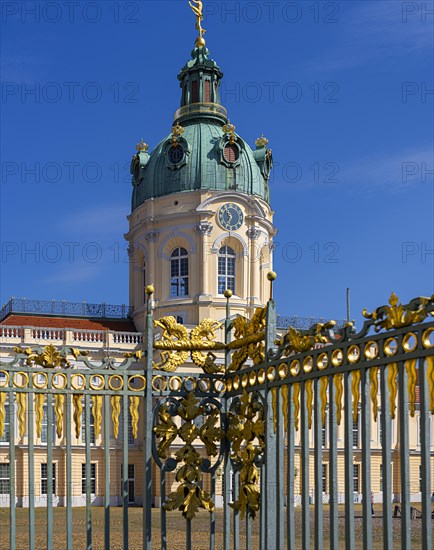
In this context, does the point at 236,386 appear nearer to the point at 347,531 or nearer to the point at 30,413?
the point at 30,413

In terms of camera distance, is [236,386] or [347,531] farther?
[236,386]

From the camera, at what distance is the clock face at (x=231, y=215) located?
4144cm

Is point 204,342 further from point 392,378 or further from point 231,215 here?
point 231,215

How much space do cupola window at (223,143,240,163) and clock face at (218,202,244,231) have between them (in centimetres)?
212

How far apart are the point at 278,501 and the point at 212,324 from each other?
2.08m

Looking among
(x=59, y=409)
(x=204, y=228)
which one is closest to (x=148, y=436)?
(x=59, y=409)

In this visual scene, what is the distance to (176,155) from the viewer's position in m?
42.6

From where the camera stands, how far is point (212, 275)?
41.4m

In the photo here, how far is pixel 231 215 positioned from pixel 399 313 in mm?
36052

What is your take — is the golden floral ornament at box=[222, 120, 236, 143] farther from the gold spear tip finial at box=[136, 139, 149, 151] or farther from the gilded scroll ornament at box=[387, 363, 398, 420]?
the gilded scroll ornament at box=[387, 363, 398, 420]

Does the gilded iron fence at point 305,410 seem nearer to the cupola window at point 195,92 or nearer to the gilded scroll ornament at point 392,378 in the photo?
the gilded scroll ornament at point 392,378

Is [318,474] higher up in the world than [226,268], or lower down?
lower down

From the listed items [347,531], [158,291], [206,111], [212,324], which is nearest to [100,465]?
[158,291]

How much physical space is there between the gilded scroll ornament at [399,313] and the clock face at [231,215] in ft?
117
